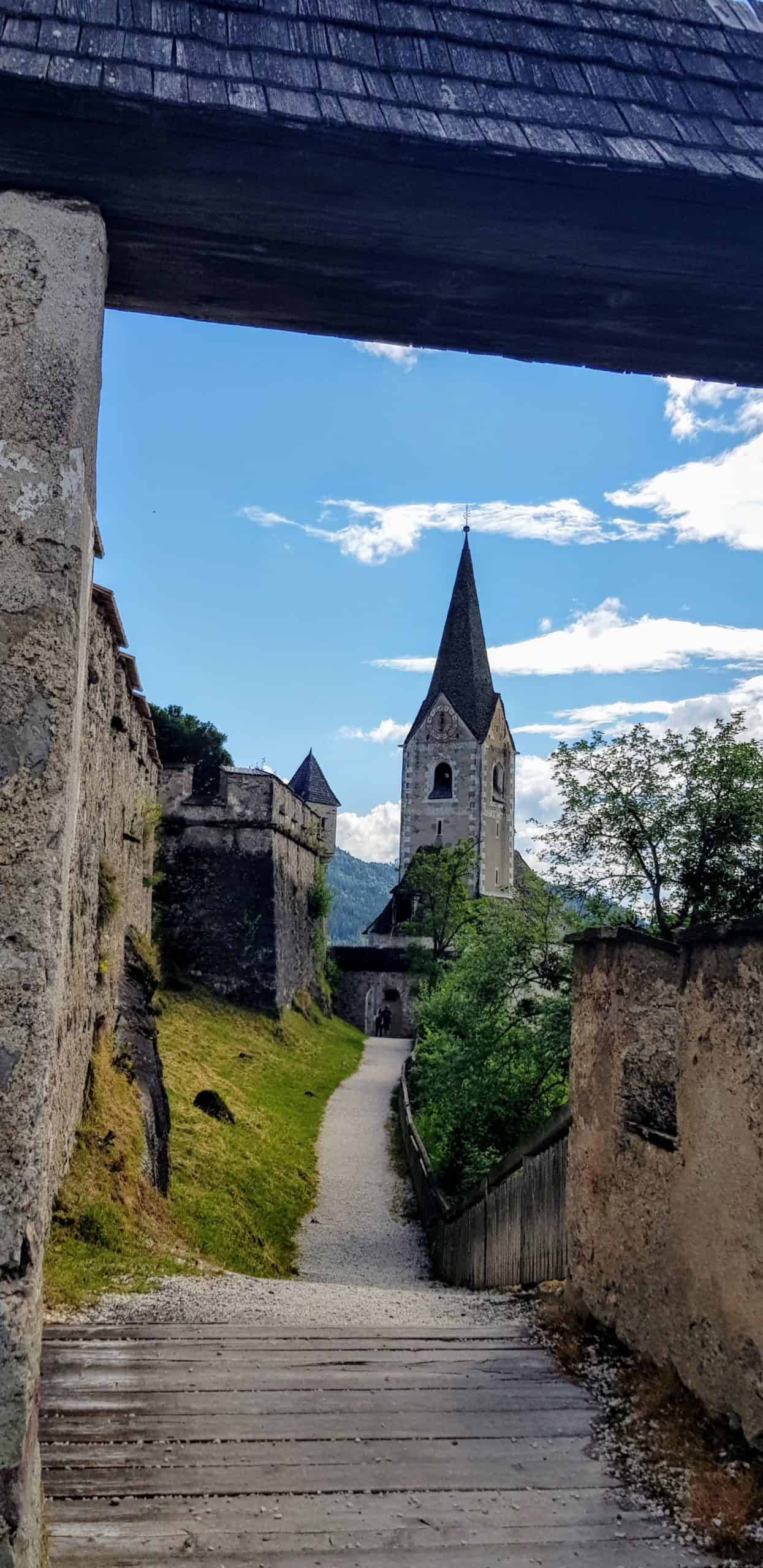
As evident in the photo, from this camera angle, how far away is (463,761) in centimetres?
5009

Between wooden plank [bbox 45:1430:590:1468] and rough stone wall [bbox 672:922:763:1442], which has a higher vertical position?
rough stone wall [bbox 672:922:763:1442]

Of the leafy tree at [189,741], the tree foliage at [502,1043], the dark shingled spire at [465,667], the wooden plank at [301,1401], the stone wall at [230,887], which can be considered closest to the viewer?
the wooden plank at [301,1401]

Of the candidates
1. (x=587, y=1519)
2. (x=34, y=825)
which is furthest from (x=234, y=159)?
(x=587, y=1519)

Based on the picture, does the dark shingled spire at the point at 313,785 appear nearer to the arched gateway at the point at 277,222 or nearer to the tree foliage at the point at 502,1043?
the tree foliage at the point at 502,1043

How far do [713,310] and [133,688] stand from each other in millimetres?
8668

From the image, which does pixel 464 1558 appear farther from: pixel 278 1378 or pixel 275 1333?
pixel 275 1333

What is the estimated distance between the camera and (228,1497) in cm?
289

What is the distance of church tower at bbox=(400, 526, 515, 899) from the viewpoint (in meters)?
49.2

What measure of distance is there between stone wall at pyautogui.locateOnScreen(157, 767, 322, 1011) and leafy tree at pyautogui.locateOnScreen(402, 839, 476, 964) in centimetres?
1250

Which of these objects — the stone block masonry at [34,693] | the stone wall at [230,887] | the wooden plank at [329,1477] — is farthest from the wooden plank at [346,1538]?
the stone wall at [230,887]

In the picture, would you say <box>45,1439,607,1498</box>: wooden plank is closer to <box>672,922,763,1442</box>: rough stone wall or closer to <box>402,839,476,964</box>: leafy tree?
<box>672,922,763,1442</box>: rough stone wall

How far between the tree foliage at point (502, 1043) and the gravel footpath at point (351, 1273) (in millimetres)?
1120

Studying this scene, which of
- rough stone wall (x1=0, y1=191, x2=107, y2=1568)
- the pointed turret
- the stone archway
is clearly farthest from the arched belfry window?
rough stone wall (x1=0, y1=191, x2=107, y2=1568)

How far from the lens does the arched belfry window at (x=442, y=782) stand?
50250 millimetres
